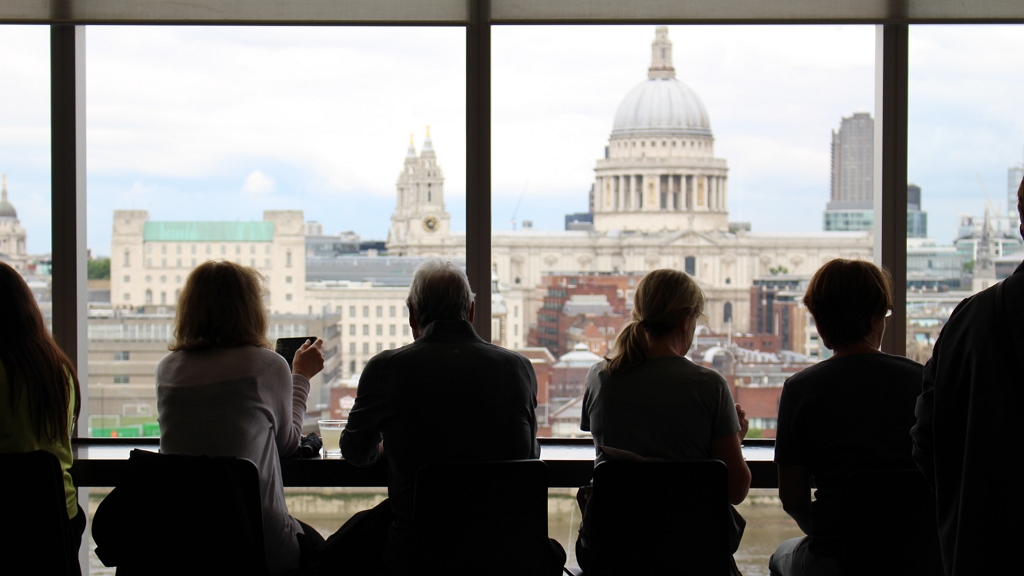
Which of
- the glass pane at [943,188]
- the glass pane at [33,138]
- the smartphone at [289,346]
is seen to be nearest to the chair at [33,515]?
the smartphone at [289,346]

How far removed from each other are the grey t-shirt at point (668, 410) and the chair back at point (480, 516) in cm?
20

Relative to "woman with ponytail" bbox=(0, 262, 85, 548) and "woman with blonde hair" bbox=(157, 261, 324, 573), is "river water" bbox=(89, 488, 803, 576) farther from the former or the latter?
"woman with ponytail" bbox=(0, 262, 85, 548)

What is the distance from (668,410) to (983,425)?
57 centimetres

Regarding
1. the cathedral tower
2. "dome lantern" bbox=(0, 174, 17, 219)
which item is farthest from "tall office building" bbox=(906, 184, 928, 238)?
"dome lantern" bbox=(0, 174, 17, 219)

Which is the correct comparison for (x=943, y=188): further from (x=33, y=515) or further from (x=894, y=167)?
(x=33, y=515)

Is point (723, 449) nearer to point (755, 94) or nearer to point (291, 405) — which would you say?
point (291, 405)

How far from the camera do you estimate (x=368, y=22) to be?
7.73 feet

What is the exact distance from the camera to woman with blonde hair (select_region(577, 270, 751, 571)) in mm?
1449

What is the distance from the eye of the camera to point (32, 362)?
1495 mm

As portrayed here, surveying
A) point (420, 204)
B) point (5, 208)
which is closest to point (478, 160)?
point (5, 208)

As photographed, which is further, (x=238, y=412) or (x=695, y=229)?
(x=695, y=229)

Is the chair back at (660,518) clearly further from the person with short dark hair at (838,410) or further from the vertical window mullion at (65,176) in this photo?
the vertical window mullion at (65,176)

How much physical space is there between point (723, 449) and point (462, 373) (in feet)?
1.78

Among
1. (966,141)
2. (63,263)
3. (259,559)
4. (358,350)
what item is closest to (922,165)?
(259,559)
